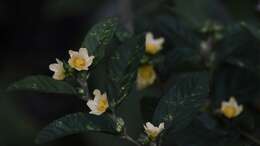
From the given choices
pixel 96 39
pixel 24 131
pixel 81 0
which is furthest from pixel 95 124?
pixel 81 0

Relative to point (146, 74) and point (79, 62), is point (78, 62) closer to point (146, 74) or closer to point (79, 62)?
point (79, 62)

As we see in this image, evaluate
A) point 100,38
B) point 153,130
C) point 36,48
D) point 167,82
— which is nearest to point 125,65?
point 100,38

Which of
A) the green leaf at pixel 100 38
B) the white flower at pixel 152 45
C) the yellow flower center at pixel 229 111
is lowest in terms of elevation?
the yellow flower center at pixel 229 111

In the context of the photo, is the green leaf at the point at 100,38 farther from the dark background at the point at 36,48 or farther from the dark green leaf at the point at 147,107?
the dark background at the point at 36,48

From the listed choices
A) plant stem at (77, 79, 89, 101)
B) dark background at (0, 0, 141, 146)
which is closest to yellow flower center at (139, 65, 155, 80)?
plant stem at (77, 79, 89, 101)

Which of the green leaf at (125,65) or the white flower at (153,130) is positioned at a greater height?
the green leaf at (125,65)

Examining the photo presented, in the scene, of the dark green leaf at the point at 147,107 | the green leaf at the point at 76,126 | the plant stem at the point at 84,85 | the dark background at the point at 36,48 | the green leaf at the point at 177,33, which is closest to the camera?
the green leaf at the point at 76,126

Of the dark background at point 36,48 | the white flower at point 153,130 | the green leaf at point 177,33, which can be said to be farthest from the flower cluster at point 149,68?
the dark background at point 36,48
